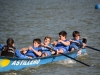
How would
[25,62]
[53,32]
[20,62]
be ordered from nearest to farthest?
[20,62], [25,62], [53,32]

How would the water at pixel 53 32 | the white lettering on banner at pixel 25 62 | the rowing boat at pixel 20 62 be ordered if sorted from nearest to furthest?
the rowing boat at pixel 20 62 < the white lettering on banner at pixel 25 62 < the water at pixel 53 32

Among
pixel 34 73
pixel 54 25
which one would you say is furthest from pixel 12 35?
pixel 34 73

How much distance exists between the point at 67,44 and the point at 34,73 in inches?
93.3

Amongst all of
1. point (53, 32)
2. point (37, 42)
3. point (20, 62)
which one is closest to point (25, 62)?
point (20, 62)

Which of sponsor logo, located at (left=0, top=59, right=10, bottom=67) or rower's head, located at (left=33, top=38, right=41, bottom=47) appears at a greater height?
rower's head, located at (left=33, top=38, right=41, bottom=47)

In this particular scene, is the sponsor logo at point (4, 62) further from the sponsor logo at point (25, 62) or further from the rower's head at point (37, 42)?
the rower's head at point (37, 42)

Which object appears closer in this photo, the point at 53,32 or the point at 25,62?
the point at 25,62

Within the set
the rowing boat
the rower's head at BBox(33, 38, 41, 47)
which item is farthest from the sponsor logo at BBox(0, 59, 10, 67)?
the rower's head at BBox(33, 38, 41, 47)

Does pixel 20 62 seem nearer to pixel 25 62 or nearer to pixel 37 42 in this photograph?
pixel 25 62

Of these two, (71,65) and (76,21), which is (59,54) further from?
(76,21)

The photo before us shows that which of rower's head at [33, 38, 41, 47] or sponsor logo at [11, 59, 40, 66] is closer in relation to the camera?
sponsor logo at [11, 59, 40, 66]

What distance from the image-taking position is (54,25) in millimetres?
26703

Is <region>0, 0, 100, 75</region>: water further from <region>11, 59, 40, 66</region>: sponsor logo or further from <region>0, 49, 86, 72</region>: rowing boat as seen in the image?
<region>11, 59, 40, 66</region>: sponsor logo

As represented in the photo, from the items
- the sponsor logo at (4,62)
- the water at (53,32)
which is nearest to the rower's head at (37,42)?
the water at (53,32)
